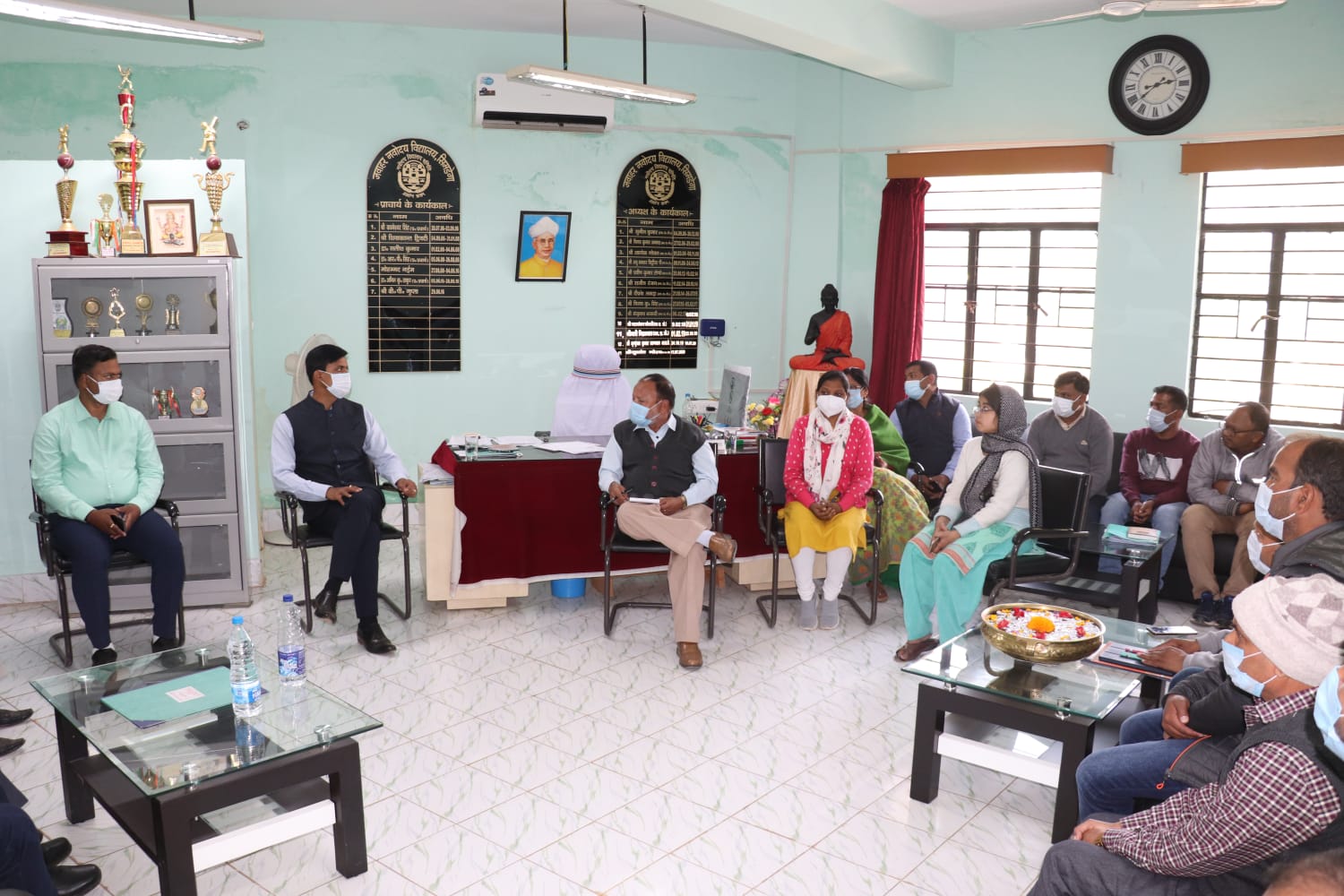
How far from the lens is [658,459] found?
5375mm

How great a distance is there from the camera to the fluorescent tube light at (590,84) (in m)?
6.02

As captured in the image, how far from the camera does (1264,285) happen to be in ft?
21.6

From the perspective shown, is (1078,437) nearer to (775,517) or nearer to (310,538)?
(775,517)

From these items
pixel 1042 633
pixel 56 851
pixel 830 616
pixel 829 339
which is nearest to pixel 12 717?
pixel 56 851

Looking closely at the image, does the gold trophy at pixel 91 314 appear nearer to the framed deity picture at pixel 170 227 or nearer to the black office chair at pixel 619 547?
the framed deity picture at pixel 170 227

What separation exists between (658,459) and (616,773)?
183 cm

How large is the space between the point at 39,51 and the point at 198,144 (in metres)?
1.01

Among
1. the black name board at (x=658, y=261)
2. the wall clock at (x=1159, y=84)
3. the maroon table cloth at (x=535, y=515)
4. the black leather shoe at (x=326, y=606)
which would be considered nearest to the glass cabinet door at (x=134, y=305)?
the black leather shoe at (x=326, y=606)

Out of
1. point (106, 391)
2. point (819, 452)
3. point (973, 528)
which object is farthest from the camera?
point (819, 452)

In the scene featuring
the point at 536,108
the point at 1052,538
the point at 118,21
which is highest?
the point at 536,108

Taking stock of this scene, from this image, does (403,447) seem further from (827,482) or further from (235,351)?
(827,482)

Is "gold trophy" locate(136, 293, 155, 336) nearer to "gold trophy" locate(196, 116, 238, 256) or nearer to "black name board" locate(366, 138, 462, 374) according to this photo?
"gold trophy" locate(196, 116, 238, 256)

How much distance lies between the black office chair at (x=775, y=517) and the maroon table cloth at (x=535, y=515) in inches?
8.0

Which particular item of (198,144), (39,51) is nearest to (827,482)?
(198,144)
